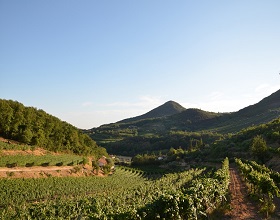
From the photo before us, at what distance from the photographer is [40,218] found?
24.3 m

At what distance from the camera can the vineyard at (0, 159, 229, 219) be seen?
1501 cm

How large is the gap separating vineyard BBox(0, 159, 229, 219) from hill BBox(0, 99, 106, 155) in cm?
1780

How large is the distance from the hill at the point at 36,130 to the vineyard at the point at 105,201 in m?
17.8

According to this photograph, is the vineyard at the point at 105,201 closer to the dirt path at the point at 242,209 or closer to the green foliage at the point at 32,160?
the dirt path at the point at 242,209

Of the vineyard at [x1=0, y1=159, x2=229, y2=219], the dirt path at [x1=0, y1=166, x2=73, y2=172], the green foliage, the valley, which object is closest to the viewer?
the vineyard at [x1=0, y1=159, x2=229, y2=219]

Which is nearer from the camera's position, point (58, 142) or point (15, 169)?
point (15, 169)

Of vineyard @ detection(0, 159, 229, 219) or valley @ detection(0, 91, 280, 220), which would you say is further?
valley @ detection(0, 91, 280, 220)

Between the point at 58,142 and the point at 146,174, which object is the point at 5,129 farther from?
the point at 146,174

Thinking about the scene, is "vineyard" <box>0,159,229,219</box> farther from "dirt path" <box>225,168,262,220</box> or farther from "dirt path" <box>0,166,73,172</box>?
"dirt path" <box>0,166,73,172</box>

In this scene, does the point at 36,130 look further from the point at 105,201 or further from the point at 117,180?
the point at 105,201

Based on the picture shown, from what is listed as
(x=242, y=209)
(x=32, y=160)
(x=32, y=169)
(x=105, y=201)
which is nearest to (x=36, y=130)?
(x=32, y=160)

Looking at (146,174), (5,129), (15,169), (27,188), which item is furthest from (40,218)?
(146,174)

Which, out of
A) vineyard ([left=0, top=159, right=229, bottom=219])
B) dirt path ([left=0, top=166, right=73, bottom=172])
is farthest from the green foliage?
vineyard ([left=0, top=159, right=229, bottom=219])

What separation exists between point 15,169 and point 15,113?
2083cm
